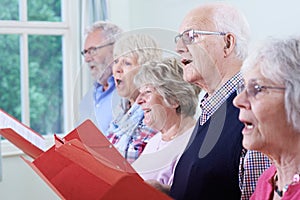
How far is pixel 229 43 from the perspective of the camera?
158cm

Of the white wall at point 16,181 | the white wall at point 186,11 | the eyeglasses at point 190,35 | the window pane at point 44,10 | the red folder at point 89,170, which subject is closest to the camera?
the red folder at point 89,170

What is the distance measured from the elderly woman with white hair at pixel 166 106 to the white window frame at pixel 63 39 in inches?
95.1

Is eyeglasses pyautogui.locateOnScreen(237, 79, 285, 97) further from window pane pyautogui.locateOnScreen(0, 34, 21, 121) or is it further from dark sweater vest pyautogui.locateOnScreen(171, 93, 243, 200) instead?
window pane pyautogui.locateOnScreen(0, 34, 21, 121)

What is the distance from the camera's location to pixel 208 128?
1.43 m

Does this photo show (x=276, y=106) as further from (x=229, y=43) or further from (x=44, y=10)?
(x=44, y=10)

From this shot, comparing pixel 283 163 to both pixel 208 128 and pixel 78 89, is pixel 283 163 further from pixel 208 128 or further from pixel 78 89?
pixel 78 89

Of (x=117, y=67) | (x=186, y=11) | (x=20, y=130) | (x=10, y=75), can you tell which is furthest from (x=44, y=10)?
(x=117, y=67)

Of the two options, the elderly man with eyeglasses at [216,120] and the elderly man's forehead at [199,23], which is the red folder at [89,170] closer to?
the elderly man with eyeglasses at [216,120]

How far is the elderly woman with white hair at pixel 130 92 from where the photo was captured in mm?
1305

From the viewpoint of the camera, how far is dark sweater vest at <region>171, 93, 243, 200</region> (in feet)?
4.81

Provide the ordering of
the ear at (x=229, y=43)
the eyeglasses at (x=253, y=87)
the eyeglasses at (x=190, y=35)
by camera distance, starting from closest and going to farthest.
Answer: the eyeglasses at (x=253, y=87), the eyeglasses at (x=190, y=35), the ear at (x=229, y=43)

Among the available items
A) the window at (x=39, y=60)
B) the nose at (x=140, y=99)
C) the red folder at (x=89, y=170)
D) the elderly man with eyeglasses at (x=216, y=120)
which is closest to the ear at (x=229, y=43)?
the elderly man with eyeglasses at (x=216, y=120)

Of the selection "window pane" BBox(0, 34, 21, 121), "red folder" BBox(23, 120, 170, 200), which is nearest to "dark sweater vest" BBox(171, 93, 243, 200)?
"red folder" BBox(23, 120, 170, 200)

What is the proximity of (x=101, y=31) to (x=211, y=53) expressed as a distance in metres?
1.52
